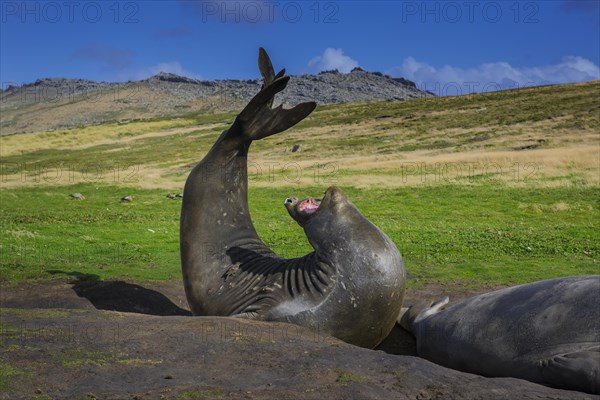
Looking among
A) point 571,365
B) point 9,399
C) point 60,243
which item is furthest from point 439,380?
point 60,243

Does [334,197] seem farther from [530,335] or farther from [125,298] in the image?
[125,298]

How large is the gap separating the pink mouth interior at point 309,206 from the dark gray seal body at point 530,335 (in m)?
2.59

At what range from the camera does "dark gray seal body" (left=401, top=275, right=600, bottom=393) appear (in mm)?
7195

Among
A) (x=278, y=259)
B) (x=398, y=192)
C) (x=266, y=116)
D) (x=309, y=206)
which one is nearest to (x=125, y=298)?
(x=278, y=259)

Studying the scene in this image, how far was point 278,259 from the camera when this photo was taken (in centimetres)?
1184

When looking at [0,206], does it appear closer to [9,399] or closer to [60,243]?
[60,243]

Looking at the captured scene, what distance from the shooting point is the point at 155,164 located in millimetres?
61000

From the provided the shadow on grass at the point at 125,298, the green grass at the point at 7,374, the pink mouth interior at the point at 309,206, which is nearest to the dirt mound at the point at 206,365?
the green grass at the point at 7,374

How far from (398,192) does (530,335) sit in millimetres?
27527

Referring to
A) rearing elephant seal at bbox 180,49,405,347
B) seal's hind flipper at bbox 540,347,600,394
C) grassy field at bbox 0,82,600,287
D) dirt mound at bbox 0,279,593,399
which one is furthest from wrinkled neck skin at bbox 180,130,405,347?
grassy field at bbox 0,82,600,287

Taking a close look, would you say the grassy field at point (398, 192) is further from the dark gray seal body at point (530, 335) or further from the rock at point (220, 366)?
the rock at point (220, 366)

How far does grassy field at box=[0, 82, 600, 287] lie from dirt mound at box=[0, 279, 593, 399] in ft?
21.3

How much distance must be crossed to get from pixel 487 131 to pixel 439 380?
58.1 meters

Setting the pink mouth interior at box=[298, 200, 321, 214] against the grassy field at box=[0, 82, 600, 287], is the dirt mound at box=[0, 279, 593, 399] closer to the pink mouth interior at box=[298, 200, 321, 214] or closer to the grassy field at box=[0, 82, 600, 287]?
the pink mouth interior at box=[298, 200, 321, 214]
